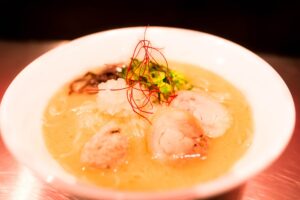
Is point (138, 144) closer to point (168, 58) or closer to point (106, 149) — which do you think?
point (106, 149)

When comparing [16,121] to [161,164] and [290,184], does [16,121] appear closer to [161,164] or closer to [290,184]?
[161,164]

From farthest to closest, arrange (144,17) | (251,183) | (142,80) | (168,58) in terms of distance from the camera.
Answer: (144,17)
(168,58)
(142,80)
(251,183)

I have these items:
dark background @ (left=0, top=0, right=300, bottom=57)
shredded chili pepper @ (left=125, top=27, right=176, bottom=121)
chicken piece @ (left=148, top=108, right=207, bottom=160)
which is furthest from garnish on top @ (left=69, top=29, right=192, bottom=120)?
dark background @ (left=0, top=0, right=300, bottom=57)

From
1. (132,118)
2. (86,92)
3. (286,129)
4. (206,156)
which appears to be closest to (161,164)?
(206,156)

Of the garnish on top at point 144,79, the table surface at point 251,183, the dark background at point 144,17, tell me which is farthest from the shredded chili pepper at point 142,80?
the dark background at point 144,17

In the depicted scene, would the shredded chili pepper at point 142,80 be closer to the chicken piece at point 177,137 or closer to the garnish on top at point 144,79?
the garnish on top at point 144,79

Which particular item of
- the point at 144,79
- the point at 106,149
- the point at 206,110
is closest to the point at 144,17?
the point at 144,79
